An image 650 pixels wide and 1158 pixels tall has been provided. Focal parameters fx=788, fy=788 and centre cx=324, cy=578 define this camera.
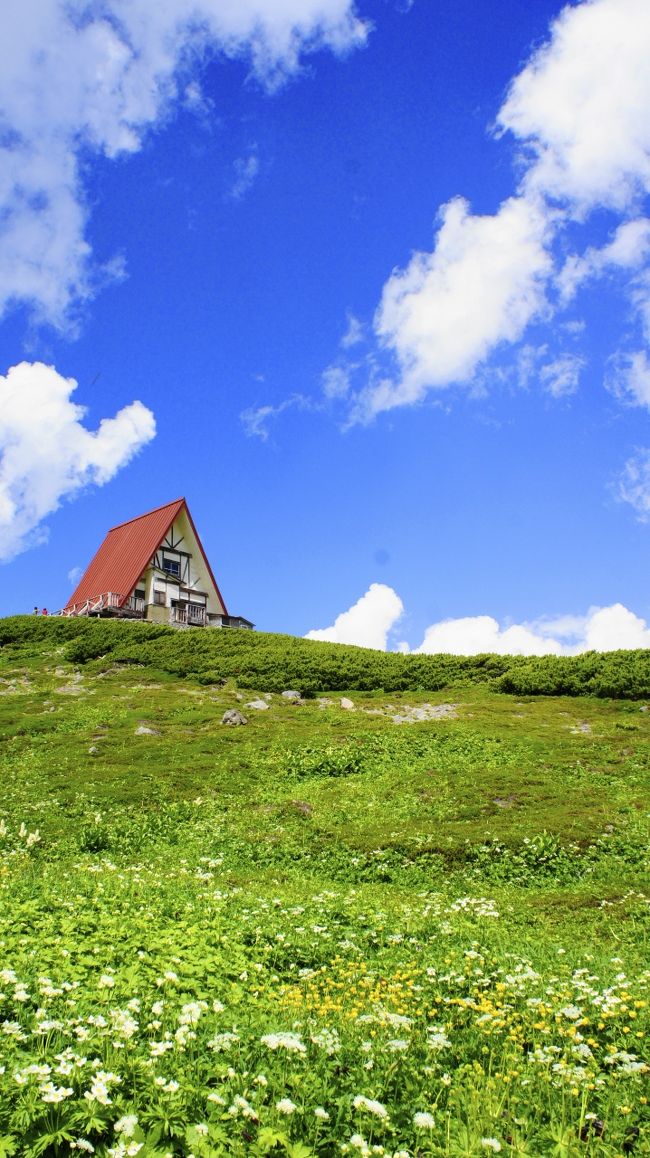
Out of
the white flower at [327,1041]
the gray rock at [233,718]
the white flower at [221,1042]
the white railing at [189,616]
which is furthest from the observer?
the white railing at [189,616]

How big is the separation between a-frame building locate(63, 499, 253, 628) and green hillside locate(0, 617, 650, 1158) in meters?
34.1

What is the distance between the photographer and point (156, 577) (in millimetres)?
70250

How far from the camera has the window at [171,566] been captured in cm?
7225

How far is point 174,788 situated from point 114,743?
5.60 metres

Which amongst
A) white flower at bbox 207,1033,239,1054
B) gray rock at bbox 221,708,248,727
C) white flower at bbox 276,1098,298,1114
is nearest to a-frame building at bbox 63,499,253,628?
gray rock at bbox 221,708,248,727

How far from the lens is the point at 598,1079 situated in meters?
7.27

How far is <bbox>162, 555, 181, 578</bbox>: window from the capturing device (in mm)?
72250

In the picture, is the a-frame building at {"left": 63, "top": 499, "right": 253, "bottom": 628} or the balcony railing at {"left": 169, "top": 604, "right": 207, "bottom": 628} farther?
the balcony railing at {"left": 169, "top": 604, "right": 207, "bottom": 628}

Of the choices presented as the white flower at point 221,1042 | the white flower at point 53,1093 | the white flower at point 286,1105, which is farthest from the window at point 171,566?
the white flower at point 286,1105

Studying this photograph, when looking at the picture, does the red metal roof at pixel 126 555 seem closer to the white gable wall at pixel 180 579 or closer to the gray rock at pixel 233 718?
the white gable wall at pixel 180 579

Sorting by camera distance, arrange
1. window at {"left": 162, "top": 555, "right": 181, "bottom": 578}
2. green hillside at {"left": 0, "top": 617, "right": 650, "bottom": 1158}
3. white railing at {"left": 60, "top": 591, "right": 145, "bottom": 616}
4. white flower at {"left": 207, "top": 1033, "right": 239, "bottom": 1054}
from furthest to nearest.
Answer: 1. window at {"left": 162, "top": 555, "right": 181, "bottom": 578}
2. white railing at {"left": 60, "top": 591, "right": 145, "bottom": 616}
3. white flower at {"left": 207, "top": 1033, "right": 239, "bottom": 1054}
4. green hillside at {"left": 0, "top": 617, "right": 650, "bottom": 1158}

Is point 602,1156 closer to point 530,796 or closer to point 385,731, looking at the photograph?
point 530,796

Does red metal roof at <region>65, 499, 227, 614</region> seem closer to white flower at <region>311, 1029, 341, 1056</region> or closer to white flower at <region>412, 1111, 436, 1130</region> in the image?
white flower at <region>311, 1029, 341, 1056</region>

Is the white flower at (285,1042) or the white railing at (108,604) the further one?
the white railing at (108,604)
